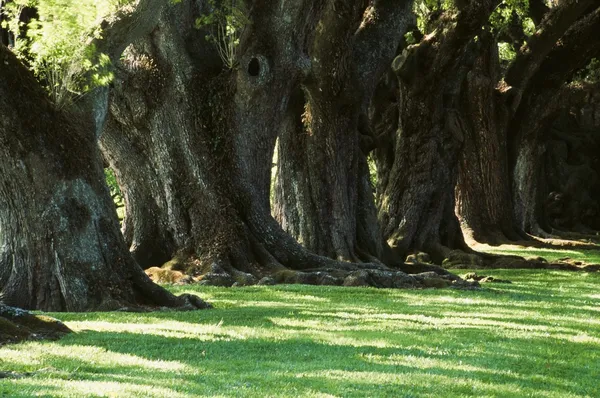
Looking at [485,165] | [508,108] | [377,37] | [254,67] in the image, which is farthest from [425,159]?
[254,67]

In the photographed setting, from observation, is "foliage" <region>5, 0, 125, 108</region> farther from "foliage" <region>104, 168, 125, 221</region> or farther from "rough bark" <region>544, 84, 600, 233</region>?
"rough bark" <region>544, 84, 600, 233</region>

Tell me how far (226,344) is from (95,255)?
12.8ft

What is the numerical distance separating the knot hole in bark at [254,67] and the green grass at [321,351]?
5.00 m

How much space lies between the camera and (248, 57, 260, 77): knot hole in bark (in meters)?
20.0

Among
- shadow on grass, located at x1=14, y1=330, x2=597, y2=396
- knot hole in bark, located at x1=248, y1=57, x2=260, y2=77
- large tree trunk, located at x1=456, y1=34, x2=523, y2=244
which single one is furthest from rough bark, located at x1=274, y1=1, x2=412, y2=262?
shadow on grass, located at x1=14, y1=330, x2=597, y2=396

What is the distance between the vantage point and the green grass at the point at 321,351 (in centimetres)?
848

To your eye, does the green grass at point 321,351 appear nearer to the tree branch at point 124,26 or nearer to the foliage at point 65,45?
the foliage at point 65,45

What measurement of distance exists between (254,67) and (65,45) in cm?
663

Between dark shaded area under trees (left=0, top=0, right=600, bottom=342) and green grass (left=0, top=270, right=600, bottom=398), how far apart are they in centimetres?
173

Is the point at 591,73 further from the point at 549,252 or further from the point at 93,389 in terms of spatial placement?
the point at 93,389

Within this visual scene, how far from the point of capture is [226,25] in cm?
1986

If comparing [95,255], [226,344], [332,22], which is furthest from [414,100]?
[226,344]

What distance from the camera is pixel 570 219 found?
45.0 meters

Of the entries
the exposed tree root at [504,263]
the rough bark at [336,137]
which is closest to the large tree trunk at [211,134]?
the rough bark at [336,137]
